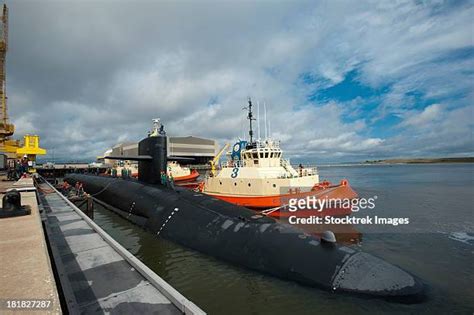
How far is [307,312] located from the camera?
17.9 feet

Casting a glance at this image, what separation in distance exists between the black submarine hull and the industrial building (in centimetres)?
7765

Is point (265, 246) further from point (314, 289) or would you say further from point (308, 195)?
point (308, 195)

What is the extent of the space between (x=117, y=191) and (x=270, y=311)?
41.3 feet

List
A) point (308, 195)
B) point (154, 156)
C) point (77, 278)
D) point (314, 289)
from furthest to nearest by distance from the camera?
point (308, 195), point (154, 156), point (314, 289), point (77, 278)

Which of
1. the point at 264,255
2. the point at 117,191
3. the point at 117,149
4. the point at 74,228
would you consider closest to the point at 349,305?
the point at 264,255

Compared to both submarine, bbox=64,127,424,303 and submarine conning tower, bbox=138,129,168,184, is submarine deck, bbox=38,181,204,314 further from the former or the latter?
submarine conning tower, bbox=138,129,168,184

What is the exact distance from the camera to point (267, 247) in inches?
279

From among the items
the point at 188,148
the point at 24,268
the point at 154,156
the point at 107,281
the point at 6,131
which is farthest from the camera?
the point at 188,148

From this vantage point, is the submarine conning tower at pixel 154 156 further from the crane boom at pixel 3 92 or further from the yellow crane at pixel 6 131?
the crane boom at pixel 3 92

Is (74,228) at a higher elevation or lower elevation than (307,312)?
higher

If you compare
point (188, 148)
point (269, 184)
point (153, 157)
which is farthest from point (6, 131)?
point (188, 148)

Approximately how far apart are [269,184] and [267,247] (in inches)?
401

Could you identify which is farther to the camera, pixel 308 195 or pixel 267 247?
pixel 308 195

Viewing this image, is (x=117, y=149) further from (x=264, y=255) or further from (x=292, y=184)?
(x=264, y=255)
